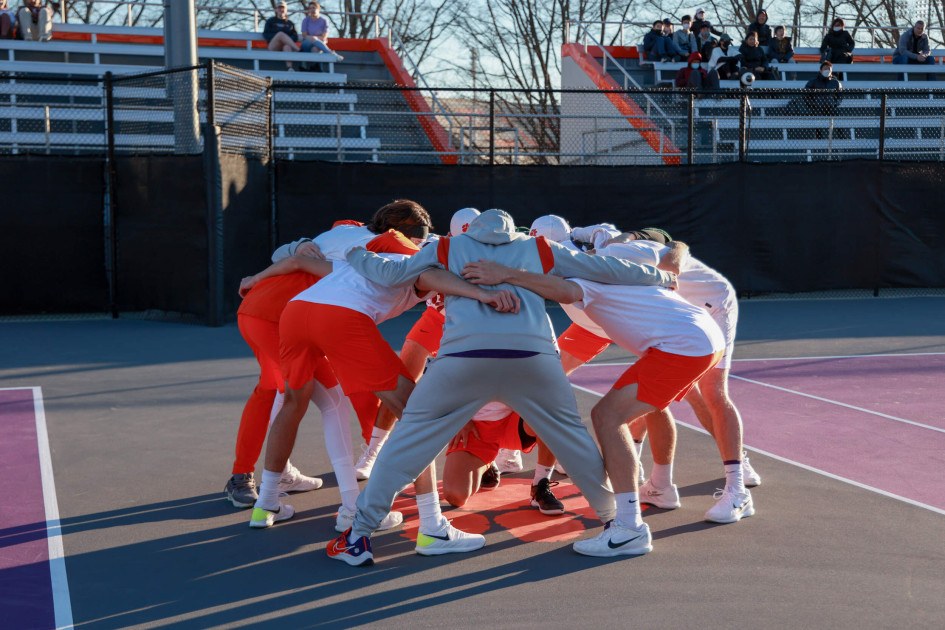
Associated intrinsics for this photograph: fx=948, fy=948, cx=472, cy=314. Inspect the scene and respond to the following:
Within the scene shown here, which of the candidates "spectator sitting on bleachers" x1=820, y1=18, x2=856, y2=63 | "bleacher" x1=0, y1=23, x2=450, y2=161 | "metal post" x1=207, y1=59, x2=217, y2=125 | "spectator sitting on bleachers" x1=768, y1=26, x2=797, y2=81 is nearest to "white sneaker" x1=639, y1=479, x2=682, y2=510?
"metal post" x1=207, y1=59, x2=217, y2=125

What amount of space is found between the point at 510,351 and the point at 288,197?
359 inches

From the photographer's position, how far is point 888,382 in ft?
27.9

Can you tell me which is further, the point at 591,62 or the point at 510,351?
the point at 591,62

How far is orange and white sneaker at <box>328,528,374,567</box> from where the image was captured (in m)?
4.30

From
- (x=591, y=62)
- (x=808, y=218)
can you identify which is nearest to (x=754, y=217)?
(x=808, y=218)

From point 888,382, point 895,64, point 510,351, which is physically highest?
point 895,64

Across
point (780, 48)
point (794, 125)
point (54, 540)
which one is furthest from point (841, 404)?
point (780, 48)

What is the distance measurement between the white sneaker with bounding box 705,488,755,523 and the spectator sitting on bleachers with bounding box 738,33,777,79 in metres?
16.9

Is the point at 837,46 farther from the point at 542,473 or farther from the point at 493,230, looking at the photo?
the point at 493,230

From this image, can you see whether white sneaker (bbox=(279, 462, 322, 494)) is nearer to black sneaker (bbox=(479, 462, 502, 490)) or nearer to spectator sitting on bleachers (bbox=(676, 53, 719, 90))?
black sneaker (bbox=(479, 462, 502, 490))

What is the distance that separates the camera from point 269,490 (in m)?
4.84

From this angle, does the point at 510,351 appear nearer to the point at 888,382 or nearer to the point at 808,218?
the point at 888,382

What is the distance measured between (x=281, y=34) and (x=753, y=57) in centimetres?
1006

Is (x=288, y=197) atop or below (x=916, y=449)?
atop
